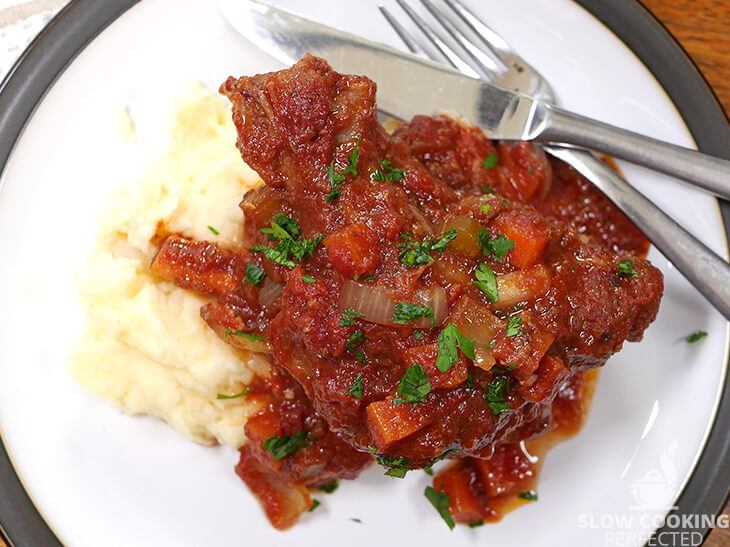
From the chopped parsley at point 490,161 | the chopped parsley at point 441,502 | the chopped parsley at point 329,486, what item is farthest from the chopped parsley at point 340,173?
the chopped parsley at point 441,502

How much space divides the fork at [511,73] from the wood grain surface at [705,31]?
1139mm

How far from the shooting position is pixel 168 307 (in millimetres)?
4168

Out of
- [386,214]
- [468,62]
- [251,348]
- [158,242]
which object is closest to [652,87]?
[468,62]

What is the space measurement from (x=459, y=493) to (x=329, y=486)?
3.20 feet

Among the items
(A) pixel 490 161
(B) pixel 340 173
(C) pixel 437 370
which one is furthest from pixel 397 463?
(A) pixel 490 161

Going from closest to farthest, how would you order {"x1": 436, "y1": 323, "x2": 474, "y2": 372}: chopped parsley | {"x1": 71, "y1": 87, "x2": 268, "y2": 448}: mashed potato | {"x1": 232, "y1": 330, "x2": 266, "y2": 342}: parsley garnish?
{"x1": 436, "y1": 323, "x2": 474, "y2": 372}: chopped parsley, {"x1": 232, "y1": 330, "x2": 266, "y2": 342}: parsley garnish, {"x1": 71, "y1": 87, "x2": 268, "y2": 448}: mashed potato

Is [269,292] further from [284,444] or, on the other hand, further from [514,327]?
[514,327]

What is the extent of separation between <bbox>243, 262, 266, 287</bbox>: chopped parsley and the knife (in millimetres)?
1659

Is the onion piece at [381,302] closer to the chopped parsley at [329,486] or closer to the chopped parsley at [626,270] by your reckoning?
the chopped parsley at [626,270]

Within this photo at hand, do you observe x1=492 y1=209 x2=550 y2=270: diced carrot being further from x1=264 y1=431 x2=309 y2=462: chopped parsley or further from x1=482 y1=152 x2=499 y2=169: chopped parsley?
x1=264 y1=431 x2=309 y2=462: chopped parsley

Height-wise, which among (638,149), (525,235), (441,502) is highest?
(638,149)

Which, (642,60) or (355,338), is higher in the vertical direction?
(642,60)

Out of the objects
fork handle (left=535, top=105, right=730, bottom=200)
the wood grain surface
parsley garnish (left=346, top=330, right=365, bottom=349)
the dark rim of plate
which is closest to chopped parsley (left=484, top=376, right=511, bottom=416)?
parsley garnish (left=346, top=330, right=365, bottom=349)

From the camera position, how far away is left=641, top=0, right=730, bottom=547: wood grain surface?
15.3 feet
